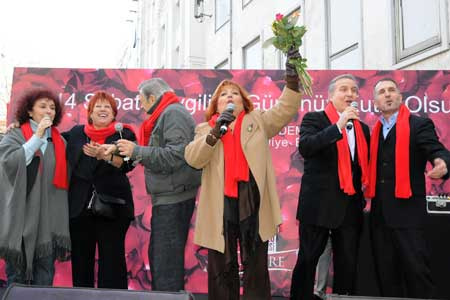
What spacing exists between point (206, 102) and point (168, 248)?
1.95m

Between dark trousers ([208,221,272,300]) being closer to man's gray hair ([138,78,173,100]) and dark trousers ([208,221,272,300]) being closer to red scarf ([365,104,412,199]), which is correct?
red scarf ([365,104,412,199])

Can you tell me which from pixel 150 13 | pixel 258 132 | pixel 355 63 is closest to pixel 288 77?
pixel 258 132

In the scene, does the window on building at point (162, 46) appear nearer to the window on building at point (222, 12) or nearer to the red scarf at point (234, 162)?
the window on building at point (222, 12)

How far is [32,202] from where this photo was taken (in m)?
2.77

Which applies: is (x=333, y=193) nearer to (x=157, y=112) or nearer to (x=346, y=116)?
(x=346, y=116)

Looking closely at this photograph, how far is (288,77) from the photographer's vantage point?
2.53 m

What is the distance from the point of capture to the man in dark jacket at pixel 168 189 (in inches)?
100

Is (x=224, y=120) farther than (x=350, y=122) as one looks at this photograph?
No

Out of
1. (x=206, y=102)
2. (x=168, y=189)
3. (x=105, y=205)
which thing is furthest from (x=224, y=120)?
(x=206, y=102)

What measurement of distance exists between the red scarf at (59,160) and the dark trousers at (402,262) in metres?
1.90

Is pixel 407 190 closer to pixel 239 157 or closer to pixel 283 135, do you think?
pixel 239 157

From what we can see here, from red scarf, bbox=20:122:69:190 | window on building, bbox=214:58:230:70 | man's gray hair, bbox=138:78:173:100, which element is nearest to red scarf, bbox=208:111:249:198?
man's gray hair, bbox=138:78:173:100

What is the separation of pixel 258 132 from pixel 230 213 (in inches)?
18.7

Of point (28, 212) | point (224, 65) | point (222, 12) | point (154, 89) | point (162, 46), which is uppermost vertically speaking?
point (162, 46)
